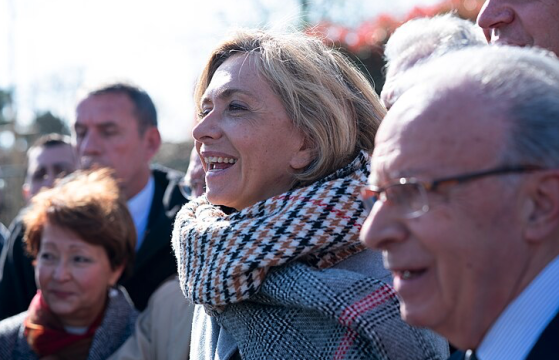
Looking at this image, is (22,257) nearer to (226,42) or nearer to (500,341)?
(226,42)

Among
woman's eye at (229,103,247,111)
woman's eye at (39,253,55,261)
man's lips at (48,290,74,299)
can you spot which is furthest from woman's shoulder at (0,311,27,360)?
woman's eye at (229,103,247,111)

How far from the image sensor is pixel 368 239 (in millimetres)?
1726

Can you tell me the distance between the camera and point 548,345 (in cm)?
150

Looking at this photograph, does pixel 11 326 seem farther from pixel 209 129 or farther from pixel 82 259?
pixel 209 129

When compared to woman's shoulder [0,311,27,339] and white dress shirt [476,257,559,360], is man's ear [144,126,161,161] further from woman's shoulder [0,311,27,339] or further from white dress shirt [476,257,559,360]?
white dress shirt [476,257,559,360]

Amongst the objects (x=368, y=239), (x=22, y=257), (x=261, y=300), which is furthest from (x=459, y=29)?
(x=22, y=257)

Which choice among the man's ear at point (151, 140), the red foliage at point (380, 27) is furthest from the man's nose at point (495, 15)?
the red foliage at point (380, 27)

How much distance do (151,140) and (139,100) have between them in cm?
28

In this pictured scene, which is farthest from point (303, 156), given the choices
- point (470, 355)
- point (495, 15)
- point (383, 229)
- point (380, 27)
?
point (380, 27)

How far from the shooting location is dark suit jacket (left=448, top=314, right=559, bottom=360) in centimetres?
150

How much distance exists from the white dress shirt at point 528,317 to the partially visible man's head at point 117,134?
Result: 3630 mm

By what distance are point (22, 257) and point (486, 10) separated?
318 cm

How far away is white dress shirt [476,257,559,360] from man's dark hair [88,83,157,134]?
3883mm

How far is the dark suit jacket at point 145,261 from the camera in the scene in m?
4.30
